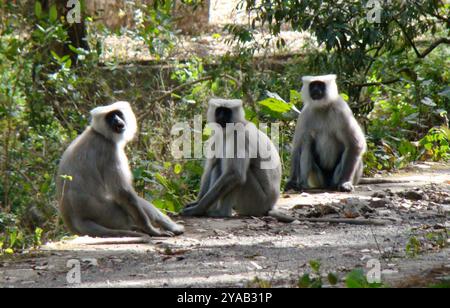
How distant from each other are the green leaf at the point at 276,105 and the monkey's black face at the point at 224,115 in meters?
2.52

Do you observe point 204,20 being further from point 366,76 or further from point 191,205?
point 191,205

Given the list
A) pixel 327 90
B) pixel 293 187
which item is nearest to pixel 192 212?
pixel 293 187

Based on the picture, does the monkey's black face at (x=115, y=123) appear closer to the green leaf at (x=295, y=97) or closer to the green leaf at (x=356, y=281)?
the green leaf at (x=356, y=281)

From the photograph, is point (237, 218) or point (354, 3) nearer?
point (237, 218)

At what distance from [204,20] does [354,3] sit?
988cm

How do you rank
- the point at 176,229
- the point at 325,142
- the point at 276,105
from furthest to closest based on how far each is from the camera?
the point at 276,105 → the point at 325,142 → the point at 176,229

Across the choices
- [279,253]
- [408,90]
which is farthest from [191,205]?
[408,90]

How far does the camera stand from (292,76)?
1235 cm

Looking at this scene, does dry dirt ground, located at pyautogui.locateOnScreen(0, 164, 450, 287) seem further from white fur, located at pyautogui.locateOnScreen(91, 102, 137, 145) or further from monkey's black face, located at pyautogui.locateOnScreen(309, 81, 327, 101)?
monkey's black face, located at pyautogui.locateOnScreen(309, 81, 327, 101)

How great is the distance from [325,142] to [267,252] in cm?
426

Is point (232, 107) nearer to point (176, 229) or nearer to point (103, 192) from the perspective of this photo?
point (176, 229)

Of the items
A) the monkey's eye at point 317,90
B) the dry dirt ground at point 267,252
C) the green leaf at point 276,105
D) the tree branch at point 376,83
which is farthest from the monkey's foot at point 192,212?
Answer: the tree branch at point 376,83

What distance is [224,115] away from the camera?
829 centimetres

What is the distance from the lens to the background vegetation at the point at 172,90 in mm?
9367
